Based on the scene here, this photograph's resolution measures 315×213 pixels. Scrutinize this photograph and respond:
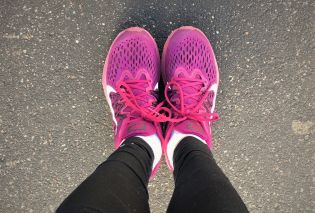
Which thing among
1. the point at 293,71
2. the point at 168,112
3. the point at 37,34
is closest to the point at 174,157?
the point at 168,112

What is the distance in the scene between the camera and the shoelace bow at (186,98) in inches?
49.1

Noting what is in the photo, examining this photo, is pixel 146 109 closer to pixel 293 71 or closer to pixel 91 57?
pixel 91 57

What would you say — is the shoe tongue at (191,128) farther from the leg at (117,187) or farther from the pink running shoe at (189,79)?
the leg at (117,187)

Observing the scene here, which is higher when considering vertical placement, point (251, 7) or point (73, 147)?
point (251, 7)

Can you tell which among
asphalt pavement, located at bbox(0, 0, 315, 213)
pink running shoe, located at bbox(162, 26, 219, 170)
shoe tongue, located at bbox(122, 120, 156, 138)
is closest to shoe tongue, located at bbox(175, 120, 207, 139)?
pink running shoe, located at bbox(162, 26, 219, 170)

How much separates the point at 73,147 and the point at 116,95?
35 cm

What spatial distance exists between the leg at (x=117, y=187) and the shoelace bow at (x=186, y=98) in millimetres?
254

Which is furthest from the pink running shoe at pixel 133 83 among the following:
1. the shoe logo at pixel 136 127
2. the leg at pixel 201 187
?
the leg at pixel 201 187

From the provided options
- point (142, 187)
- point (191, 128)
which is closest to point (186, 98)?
point (191, 128)

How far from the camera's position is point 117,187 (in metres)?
0.89

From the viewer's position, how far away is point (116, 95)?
132 centimetres

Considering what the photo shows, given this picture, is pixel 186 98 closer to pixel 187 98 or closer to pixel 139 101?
pixel 187 98

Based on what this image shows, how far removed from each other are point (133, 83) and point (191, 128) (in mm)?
329

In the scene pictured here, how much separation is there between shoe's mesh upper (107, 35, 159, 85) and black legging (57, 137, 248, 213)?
1.24 ft
